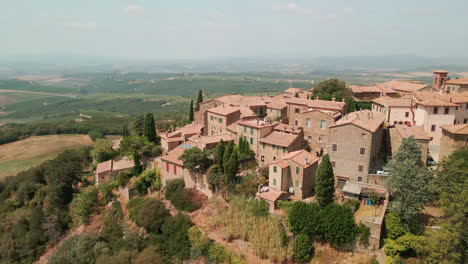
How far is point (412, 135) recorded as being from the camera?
101 feet

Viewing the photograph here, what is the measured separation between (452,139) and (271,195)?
18823 mm

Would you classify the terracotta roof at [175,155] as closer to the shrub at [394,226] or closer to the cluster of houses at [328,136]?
the cluster of houses at [328,136]

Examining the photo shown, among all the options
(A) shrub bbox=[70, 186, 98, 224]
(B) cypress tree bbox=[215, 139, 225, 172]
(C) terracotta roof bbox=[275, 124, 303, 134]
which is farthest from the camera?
(A) shrub bbox=[70, 186, 98, 224]

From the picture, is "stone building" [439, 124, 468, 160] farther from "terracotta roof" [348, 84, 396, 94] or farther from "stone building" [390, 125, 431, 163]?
"terracotta roof" [348, 84, 396, 94]

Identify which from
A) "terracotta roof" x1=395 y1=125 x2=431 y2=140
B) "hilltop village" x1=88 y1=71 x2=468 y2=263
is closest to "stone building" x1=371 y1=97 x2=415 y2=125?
"hilltop village" x1=88 y1=71 x2=468 y2=263

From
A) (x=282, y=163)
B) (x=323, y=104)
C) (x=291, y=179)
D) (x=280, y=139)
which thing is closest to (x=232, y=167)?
(x=282, y=163)

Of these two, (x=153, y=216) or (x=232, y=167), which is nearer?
(x=232, y=167)

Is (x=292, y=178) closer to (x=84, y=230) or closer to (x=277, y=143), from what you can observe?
(x=277, y=143)

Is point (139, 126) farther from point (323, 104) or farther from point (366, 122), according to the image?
point (366, 122)

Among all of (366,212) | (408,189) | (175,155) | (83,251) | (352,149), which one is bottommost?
(83,251)

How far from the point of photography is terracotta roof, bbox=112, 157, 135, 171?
148 ft

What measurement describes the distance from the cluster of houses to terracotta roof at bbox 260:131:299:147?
11 centimetres

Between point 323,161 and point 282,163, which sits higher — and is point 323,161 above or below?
above

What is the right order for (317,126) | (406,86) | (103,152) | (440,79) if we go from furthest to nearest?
1. (406,86)
2. (440,79)
3. (103,152)
4. (317,126)
